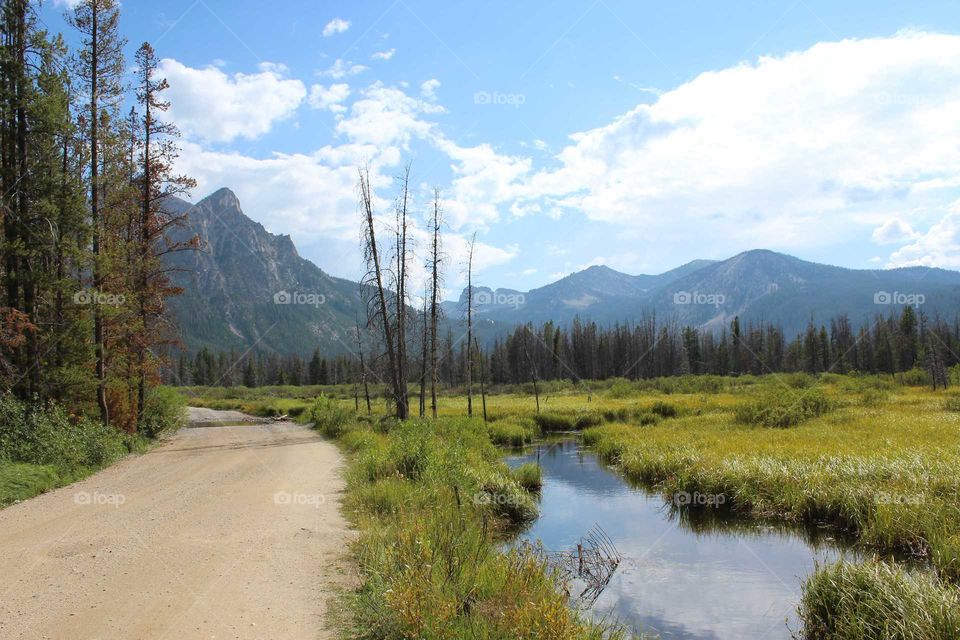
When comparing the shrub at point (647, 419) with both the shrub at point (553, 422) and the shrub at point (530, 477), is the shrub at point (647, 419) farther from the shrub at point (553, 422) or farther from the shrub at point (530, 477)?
the shrub at point (530, 477)

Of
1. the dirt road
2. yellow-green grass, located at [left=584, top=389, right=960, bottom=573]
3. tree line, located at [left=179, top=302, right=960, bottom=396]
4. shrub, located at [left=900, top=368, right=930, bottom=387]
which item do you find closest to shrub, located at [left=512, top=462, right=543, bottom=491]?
yellow-green grass, located at [left=584, top=389, right=960, bottom=573]

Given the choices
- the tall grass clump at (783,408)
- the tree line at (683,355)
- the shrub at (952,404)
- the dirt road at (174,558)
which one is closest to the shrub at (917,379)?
the shrub at (952,404)

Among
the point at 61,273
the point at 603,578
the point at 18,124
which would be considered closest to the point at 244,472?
the point at 61,273

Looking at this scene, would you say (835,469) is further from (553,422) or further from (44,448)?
(553,422)

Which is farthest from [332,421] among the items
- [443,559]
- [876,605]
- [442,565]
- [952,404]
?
Answer: [952,404]

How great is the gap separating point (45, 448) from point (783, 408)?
2803 centimetres

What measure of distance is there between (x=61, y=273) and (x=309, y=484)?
33.0 feet

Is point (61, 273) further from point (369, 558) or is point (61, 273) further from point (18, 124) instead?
point (369, 558)

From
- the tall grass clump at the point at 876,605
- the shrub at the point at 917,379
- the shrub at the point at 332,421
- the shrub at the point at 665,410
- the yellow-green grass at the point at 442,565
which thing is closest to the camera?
the yellow-green grass at the point at 442,565

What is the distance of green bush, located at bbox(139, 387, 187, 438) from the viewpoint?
78.2ft

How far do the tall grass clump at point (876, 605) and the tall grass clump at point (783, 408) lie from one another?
1997cm

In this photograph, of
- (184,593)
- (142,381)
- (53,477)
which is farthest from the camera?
(142,381)

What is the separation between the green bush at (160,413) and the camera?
78.2 ft

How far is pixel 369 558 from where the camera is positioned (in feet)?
25.5
